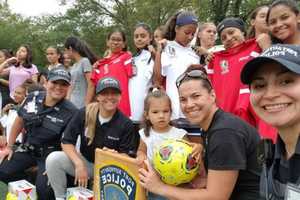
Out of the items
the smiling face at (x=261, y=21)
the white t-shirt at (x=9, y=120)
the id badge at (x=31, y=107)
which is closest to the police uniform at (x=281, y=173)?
the smiling face at (x=261, y=21)

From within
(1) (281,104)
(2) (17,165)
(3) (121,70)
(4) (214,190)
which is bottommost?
(2) (17,165)

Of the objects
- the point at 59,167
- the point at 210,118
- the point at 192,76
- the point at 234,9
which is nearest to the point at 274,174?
the point at 210,118

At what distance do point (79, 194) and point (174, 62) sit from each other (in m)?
1.74

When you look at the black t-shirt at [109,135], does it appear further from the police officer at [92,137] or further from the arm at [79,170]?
the arm at [79,170]

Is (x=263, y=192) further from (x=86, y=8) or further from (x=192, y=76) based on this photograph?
(x=86, y=8)

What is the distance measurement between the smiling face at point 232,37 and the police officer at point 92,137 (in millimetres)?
1223

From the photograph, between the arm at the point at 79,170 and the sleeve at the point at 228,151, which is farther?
the arm at the point at 79,170

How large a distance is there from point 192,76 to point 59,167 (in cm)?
223

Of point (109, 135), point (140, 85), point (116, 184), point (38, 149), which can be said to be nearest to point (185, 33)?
point (140, 85)

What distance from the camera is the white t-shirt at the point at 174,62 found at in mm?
4559

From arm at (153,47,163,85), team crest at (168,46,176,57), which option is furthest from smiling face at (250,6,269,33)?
arm at (153,47,163,85)

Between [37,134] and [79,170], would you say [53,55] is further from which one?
[79,170]

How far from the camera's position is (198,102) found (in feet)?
9.13

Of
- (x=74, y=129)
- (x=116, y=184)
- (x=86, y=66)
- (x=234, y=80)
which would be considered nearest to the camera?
(x=116, y=184)
